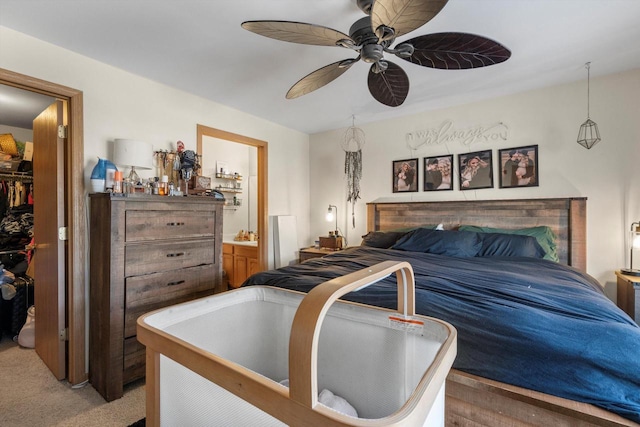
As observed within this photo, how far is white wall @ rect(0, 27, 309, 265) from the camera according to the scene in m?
1.98

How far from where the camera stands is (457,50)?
1.52 meters

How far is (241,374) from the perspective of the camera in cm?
51

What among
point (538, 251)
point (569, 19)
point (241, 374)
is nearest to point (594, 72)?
point (569, 19)

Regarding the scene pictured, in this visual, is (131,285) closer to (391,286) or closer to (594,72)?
(391,286)

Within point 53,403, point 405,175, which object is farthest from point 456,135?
point 53,403

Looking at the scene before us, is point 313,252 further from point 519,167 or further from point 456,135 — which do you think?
point 519,167

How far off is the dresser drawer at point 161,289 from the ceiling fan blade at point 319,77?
5.17 feet

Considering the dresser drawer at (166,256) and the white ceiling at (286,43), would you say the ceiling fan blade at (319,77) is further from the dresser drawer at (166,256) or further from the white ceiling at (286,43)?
the dresser drawer at (166,256)

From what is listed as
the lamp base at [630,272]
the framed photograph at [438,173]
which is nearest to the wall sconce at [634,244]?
the lamp base at [630,272]

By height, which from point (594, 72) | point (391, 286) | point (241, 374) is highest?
point (594, 72)

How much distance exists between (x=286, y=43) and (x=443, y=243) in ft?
7.17

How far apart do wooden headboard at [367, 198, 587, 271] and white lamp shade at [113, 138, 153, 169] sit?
2.59 metres

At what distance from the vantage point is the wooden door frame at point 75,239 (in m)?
2.13

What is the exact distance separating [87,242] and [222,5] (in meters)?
1.89
